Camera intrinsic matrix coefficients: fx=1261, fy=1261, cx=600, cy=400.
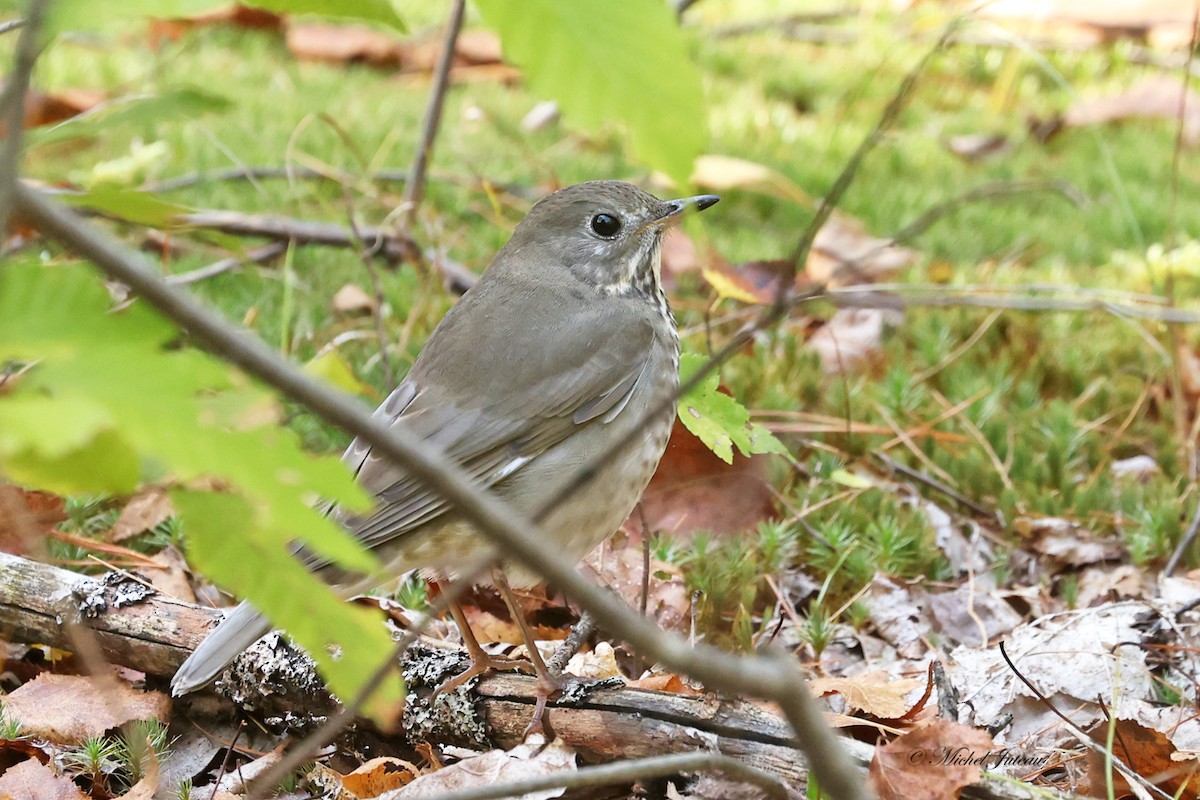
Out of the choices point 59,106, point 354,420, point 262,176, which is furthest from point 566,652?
point 59,106

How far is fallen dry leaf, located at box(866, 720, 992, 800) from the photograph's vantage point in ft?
7.66

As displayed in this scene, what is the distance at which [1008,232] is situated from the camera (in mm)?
6469

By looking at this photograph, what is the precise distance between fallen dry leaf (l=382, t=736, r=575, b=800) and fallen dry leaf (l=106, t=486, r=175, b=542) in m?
1.47

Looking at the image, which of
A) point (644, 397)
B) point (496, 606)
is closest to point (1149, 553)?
point (644, 397)

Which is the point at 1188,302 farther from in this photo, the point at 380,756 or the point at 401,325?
the point at 380,756

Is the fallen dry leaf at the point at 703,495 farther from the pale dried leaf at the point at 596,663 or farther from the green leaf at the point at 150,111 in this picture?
the green leaf at the point at 150,111

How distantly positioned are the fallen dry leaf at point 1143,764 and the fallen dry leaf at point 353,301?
325 centimetres

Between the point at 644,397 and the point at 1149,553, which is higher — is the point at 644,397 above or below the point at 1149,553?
above

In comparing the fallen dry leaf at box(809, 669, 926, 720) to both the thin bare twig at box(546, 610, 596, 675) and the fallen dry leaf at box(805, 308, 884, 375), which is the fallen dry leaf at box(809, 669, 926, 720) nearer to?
the thin bare twig at box(546, 610, 596, 675)

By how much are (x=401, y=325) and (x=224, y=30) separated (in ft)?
13.7

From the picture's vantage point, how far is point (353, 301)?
5.04 meters

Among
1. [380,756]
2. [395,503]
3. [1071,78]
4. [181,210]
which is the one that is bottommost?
[1071,78]

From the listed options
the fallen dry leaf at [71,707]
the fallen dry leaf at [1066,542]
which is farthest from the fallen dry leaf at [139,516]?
the fallen dry leaf at [1066,542]

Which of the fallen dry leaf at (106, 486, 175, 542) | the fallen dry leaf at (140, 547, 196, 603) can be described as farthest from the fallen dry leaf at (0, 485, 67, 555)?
the fallen dry leaf at (140, 547, 196, 603)
